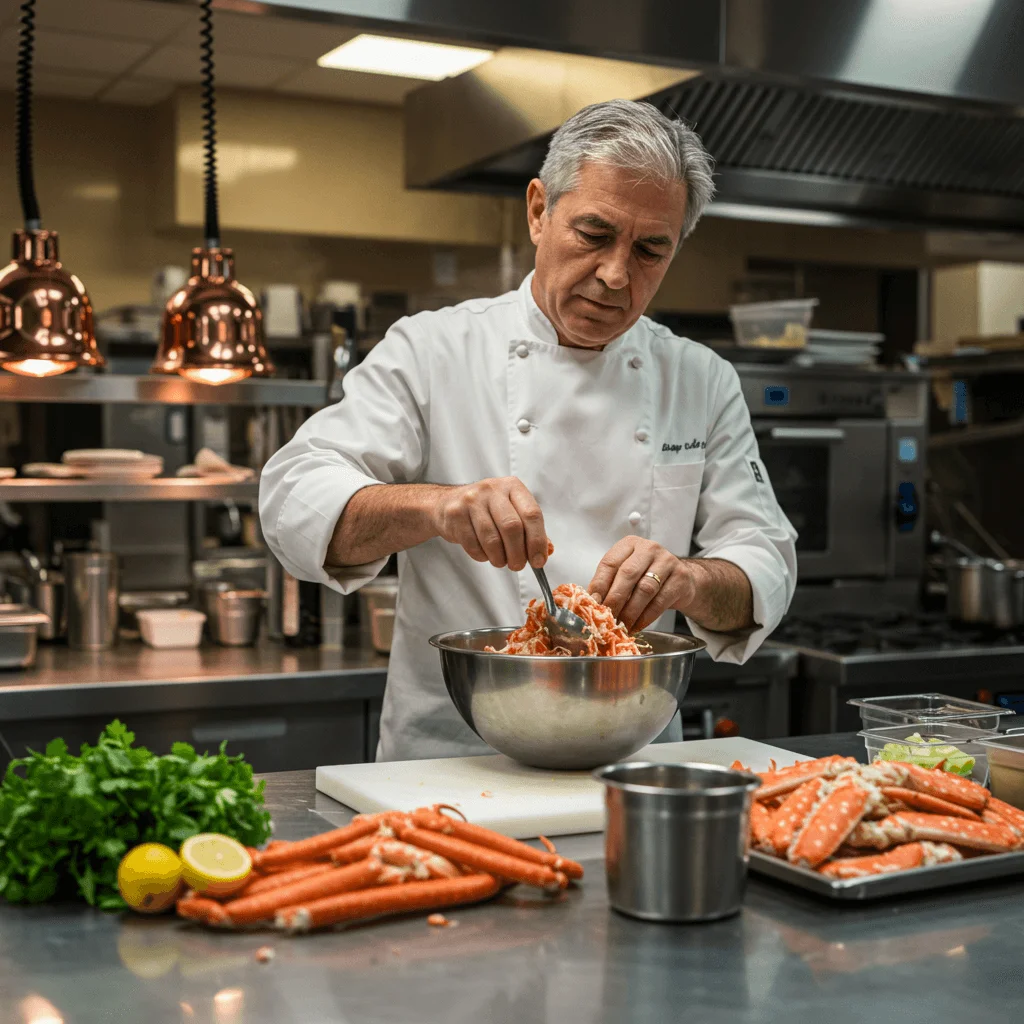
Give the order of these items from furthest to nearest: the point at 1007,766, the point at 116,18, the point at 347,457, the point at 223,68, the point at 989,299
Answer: the point at 989,299, the point at 223,68, the point at 116,18, the point at 347,457, the point at 1007,766

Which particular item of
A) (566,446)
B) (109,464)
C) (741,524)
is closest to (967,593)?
(741,524)

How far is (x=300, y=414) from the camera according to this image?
3828mm

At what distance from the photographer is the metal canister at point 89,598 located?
11.5 ft

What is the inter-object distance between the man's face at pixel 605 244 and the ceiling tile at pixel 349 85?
4.87 meters

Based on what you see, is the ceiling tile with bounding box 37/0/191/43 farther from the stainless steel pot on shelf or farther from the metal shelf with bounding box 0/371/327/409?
the stainless steel pot on shelf

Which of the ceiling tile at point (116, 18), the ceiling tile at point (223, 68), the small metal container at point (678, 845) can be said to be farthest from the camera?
the ceiling tile at point (223, 68)

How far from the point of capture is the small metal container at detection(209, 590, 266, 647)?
3.62 m

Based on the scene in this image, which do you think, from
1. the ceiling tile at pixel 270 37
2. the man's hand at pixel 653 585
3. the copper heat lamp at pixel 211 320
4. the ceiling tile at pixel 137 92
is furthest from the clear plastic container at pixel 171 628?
the ceiling tile at pixel 137 92

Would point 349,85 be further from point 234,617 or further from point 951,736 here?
point 951,736

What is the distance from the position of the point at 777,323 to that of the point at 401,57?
246cm

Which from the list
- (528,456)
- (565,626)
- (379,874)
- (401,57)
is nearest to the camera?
(379,874)

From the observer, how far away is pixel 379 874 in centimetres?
123

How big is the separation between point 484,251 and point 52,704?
5.49m

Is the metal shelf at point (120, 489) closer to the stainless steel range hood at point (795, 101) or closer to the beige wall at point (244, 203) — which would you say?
the stainless steel range hood at point (795, 101)
